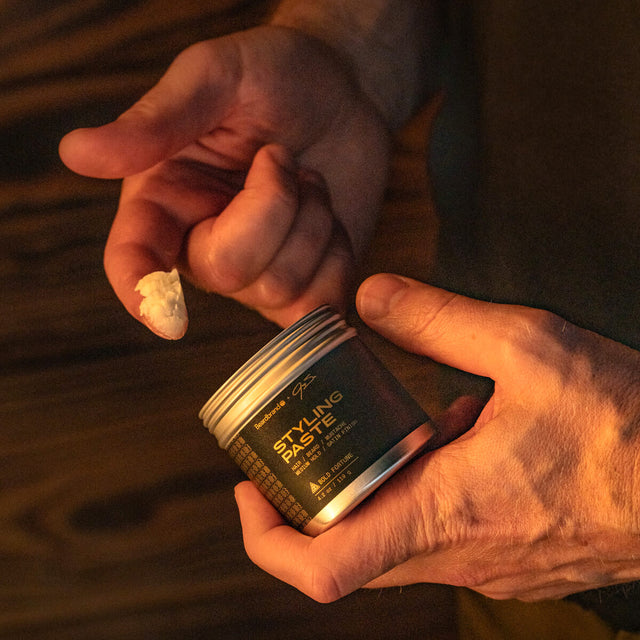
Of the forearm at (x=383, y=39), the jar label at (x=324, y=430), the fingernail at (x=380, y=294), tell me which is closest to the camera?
the jar label at (x=324, y=430)

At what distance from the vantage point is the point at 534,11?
0.78 metres

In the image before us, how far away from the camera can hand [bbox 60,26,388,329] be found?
61 centimetres

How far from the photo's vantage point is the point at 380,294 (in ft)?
2.03

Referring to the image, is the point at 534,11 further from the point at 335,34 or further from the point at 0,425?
the point at 0,425

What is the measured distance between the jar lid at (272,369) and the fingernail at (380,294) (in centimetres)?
9

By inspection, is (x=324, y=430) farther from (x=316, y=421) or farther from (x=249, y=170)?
(x=249, y=170)

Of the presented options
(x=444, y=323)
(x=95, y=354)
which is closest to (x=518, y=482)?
(x=444, y=323)

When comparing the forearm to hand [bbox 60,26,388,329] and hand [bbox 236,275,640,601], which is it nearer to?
hand [bbox 60,26,388,329]

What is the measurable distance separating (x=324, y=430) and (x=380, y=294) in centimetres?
17

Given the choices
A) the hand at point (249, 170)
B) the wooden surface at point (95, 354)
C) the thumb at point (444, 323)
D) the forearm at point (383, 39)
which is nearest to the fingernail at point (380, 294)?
the thumb at point (444, 323)

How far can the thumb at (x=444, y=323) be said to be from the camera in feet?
1.88

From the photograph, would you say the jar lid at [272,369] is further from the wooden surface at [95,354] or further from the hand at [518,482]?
the wooden surface at [95,354]

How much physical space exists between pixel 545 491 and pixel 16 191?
738 mm

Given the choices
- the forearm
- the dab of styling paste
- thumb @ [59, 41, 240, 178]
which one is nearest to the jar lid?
the dab of styling paste
